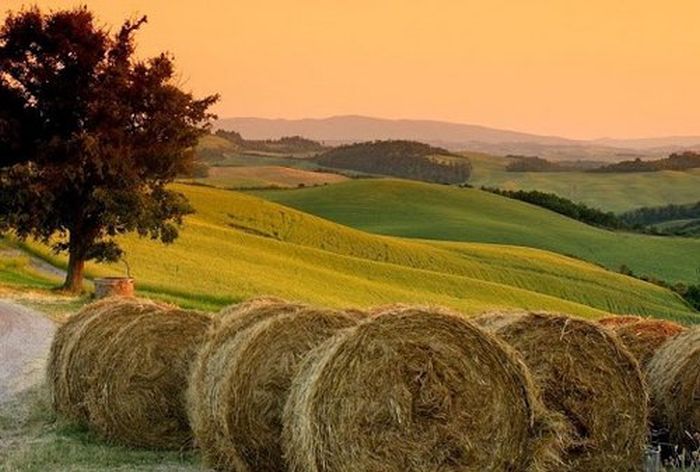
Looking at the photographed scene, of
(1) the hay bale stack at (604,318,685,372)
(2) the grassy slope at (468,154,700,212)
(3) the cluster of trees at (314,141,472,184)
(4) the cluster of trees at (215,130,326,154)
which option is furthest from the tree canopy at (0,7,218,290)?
(4) the cluster of trees at (215,130,326,154)

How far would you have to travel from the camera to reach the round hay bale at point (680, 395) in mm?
11891

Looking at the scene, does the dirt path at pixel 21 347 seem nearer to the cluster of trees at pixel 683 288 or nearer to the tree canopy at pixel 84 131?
the tree canopy at pixel 84 131

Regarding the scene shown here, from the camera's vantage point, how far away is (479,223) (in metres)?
88.9

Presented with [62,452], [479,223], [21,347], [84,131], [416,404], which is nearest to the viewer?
[416,404]

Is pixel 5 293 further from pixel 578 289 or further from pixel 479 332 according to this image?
pixel 578 289

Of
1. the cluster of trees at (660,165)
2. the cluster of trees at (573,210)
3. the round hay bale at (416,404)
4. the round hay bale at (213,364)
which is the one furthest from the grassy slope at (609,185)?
the round hay bale at (416,404)

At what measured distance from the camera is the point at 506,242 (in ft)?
270

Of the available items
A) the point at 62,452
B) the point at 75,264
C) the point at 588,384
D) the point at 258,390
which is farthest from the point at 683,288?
the point at 258,390

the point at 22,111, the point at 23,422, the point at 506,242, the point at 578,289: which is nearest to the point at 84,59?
the point at 22,111

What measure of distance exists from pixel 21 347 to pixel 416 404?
538 inches

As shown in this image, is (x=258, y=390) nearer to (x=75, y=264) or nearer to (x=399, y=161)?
(x=75, y=264)

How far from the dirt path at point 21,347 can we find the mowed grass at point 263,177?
268 feet

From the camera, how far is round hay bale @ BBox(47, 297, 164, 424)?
1354 centimetres

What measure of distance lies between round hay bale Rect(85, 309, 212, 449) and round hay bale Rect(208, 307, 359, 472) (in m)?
2.04
